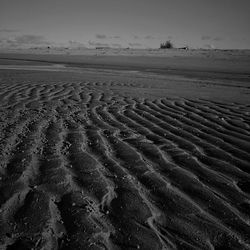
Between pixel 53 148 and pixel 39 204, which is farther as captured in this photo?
pixel 53 148

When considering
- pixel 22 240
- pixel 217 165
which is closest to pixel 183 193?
pixel 217 165

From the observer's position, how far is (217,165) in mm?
3293

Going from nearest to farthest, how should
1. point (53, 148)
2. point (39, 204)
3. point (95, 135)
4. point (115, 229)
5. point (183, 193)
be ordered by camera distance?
point (115, 229), point (39, 204), point (183, 193), point (53, 148), point (95, 135)

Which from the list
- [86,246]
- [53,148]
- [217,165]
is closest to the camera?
[86,246]

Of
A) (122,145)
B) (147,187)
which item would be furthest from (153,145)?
(147,187)

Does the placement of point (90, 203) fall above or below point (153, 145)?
above

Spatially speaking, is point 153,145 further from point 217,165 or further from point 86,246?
point 86,246

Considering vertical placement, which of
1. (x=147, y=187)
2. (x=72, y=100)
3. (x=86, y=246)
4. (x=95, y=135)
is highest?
(x=86, y=246)

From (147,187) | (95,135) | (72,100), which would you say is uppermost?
(147,187)

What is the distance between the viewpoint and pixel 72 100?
6.64m

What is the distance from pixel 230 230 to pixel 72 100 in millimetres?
4999

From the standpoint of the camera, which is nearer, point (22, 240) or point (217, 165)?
point (22, 240)

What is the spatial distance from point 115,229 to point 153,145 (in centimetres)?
178

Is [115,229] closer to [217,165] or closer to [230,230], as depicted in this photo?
[230,230]
